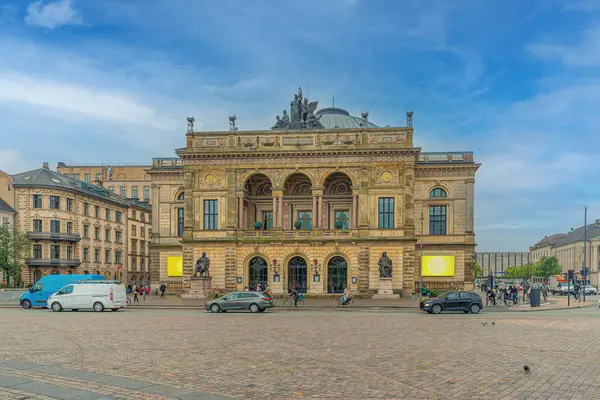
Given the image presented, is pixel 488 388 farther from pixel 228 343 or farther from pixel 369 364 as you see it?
pixel 228 343

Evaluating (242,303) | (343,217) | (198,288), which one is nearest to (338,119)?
(343,217)

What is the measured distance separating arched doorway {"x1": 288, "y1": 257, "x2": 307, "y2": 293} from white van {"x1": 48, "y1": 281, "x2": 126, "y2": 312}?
73.4 ft

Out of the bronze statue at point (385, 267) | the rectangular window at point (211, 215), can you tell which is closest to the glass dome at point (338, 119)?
the rectangular window at point (211, 215)

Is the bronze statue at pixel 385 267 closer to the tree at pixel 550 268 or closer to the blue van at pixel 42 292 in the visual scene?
the blue van at pixel 42 292

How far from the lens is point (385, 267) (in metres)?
53.7

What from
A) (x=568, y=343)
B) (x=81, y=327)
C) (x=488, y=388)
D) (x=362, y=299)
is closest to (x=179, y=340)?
(x=81, y=327)

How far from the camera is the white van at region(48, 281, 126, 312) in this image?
37.5 m

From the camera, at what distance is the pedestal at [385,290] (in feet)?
177

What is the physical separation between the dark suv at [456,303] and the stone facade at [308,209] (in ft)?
49.7

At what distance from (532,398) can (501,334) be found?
12172 millimetres

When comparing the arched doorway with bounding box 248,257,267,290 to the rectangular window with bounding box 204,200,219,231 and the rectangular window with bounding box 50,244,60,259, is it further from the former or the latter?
the rectangular window with bounding box 50,244,60,259

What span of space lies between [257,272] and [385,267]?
12.5 meters

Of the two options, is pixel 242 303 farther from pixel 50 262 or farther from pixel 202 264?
pixel 50 262

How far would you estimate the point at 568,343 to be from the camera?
66.2 feet
